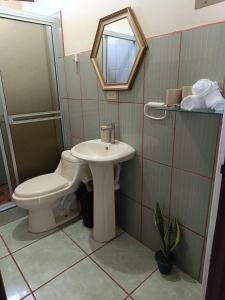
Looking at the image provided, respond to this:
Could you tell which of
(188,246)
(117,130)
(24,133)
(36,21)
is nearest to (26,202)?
(24,133)

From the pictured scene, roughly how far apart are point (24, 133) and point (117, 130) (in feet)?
3.45

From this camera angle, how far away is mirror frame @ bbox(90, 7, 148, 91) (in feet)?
4.31

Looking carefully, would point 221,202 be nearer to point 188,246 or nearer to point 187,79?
point 187,79

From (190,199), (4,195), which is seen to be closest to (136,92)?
(190,199)

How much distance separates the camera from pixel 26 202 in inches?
67.5

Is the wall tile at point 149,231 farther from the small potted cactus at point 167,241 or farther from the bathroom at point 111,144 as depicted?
the small potted cactus at point 167,241

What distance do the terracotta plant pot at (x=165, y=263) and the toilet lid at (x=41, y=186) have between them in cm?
98

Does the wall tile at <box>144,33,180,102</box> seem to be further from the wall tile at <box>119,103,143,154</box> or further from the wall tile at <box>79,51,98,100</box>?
the wall tile at <box>79,51,98,100</box>

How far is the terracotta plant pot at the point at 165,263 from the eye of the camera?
1437 millimetres

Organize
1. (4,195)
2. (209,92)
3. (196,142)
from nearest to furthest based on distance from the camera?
1. (209,92)
2. (196,142)
3. (4,195)

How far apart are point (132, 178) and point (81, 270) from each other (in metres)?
0.77

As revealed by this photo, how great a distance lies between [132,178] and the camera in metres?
1.68

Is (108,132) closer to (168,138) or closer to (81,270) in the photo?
(168,138)

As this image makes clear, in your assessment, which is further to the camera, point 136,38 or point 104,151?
point 104,151
